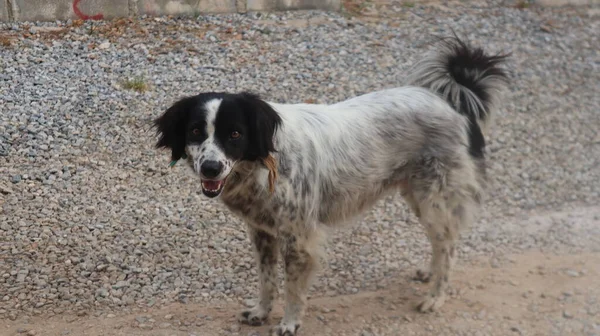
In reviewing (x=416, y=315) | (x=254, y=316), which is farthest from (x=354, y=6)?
(x=254, y=316)

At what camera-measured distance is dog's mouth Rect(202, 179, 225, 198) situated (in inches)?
153

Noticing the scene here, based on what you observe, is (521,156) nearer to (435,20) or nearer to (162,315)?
(435,20)

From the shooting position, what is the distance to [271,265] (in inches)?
184

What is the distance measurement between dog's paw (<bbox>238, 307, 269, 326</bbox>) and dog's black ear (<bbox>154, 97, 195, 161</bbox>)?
Answer: 1.22 m

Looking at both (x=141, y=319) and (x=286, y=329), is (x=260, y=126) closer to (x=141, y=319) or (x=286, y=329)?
(x=286, y=329)

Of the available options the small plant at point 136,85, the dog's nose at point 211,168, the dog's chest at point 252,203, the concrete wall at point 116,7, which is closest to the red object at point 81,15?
the concrete wall at point 116,7

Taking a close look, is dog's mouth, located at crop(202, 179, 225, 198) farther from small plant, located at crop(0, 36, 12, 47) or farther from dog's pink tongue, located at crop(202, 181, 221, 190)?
small plant, located at crop(0, 36, 12, 47)

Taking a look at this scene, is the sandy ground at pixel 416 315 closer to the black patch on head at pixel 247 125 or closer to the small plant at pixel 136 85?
the black patch on head at pixel 247 125

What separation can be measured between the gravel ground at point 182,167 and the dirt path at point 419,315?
6.3 inches

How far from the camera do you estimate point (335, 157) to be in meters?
4.44

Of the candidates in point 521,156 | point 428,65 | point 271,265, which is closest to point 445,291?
point 271,265

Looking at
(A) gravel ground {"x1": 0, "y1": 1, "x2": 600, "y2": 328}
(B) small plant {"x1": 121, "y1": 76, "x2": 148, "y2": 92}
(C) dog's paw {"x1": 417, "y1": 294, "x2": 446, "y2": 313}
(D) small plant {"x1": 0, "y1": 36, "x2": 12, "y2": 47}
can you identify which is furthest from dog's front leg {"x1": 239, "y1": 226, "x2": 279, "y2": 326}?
(D) small plant {"x1": 0, "y1": 36, "x2": 12, "y2": 47}

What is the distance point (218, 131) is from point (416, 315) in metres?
1.94

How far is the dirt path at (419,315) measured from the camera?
458 centimetres
